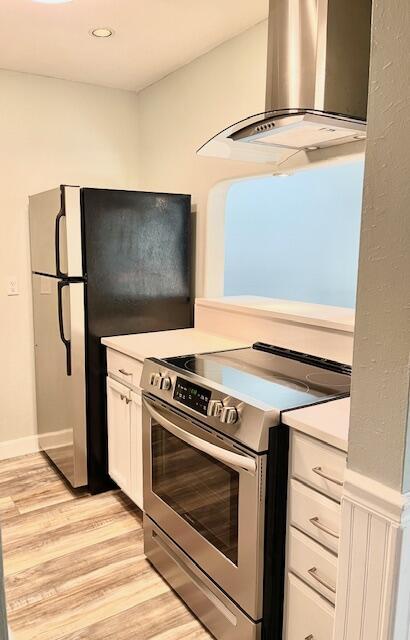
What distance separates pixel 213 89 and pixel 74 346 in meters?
1.62

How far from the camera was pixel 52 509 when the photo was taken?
2.81 metres

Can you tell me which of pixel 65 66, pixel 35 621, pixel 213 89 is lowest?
pixel 35 621

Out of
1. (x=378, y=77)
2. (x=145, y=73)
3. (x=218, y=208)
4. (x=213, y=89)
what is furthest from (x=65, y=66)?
(x=378, y=77)

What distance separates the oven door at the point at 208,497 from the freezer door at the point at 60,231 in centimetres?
92

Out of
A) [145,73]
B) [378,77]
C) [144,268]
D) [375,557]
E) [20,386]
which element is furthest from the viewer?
[20,386]

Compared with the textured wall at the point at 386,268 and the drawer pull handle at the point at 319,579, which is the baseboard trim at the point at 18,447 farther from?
the textured wall at the point at 386,268

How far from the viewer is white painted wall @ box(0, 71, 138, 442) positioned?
10.7 feet

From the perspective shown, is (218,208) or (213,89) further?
(218,208)

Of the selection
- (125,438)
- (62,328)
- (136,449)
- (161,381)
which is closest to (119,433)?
(125,438)

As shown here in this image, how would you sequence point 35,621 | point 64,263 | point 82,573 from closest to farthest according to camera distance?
point 35,621 → point 82,573 → point 64,263

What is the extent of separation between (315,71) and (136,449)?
1820mm

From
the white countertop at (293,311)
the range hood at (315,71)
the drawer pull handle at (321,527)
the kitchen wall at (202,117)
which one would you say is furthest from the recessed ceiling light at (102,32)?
the drawer pull handle at (321,527)

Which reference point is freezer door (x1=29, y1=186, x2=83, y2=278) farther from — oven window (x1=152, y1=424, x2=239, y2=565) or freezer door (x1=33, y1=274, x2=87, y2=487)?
oven window (x1=152, y1=424, x2=239, y2=565)

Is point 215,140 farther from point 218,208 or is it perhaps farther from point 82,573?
point 82,573
